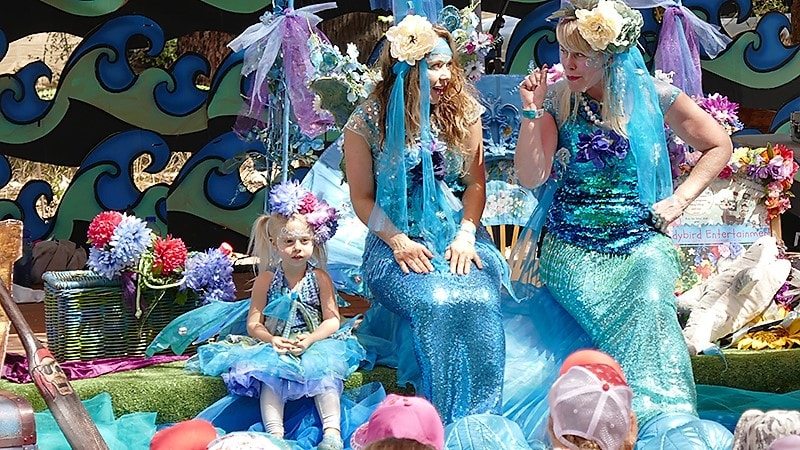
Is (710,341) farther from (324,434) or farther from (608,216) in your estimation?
(324,434)

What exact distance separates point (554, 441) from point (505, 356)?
162 centimetres

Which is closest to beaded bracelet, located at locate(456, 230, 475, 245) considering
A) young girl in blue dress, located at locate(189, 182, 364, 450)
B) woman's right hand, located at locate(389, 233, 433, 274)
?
woman's right hand, located at locate(389, 233, 433, 274)

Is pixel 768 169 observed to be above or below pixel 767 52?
below

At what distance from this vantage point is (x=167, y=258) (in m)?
5.02

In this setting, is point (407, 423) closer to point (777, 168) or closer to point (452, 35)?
point (452, 35)

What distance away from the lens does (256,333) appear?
4426 mm

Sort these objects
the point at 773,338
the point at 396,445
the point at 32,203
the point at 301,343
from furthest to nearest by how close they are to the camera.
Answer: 1. the point at 32,203
2. the point at 773,338
3. the point at 301,343
4. the point at 396,445

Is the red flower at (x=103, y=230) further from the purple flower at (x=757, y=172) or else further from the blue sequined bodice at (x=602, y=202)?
the purple flower at (x=757, y=172)

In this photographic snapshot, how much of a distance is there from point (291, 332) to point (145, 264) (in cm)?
89

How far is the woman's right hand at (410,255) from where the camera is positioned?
442 cm

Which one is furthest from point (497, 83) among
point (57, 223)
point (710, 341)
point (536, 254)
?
point (57, 223)

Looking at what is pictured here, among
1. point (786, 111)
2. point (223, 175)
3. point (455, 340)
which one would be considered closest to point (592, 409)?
point (455, 340)

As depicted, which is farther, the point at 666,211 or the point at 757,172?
the point at 757,172

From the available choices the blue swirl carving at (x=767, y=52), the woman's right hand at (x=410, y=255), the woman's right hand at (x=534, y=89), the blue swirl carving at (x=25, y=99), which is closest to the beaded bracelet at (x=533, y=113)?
the woman's right hand at (x=534, y=89)
